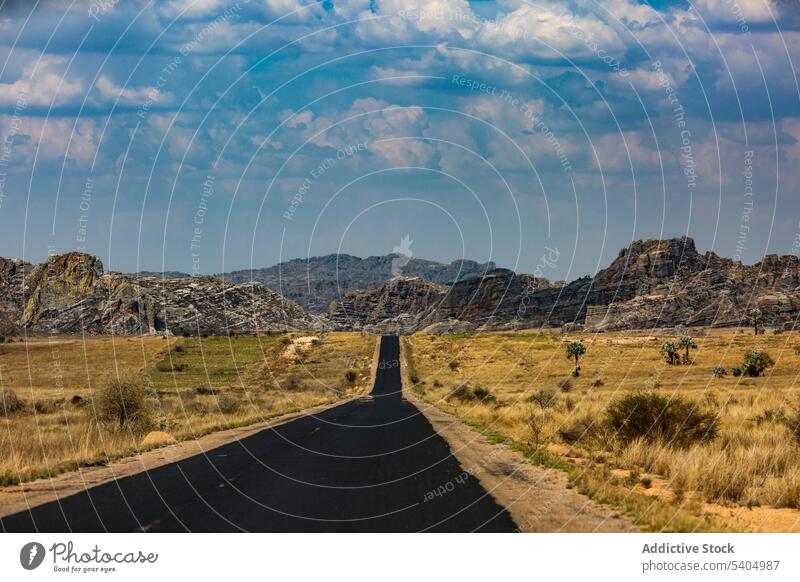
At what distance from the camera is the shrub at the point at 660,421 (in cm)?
2447

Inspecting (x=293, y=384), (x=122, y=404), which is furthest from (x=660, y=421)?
(x=293, y=384)

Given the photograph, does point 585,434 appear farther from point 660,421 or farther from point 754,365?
point 754,365

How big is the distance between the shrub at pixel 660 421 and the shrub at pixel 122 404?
20023 millimetres

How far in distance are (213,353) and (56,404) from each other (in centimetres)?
6562

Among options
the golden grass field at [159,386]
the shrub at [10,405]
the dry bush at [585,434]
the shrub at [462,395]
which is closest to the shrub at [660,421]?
the dry bush at [585,434]

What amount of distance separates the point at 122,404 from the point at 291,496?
71.5ft

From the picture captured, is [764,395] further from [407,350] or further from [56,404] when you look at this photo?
[407,350]

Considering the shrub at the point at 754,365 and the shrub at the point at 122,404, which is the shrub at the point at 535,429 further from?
the shrub at the point at 754,365

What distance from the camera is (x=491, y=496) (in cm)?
1716

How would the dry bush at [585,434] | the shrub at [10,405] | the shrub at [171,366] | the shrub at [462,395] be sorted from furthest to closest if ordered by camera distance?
the shrub at [171,366], the shrub at [462,395], the shrub at [10,405], the dry bush at [585,434]

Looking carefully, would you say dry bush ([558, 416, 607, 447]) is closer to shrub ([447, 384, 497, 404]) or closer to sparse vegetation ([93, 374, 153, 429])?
sparse vegetation ([93, 374, 153, 429])

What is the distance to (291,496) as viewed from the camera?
55.4 feet
